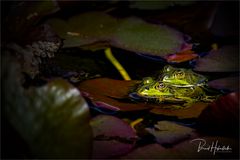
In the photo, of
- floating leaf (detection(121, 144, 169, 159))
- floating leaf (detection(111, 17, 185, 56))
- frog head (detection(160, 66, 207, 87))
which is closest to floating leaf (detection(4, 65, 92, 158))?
floating leaf (detection(121, 144, 169, 159))

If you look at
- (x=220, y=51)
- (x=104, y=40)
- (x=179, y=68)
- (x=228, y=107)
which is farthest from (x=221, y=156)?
(x=104, y=40)

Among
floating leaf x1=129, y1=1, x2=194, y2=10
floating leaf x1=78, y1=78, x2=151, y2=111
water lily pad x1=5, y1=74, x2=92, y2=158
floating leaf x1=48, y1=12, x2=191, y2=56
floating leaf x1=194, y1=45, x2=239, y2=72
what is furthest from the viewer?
floating leaf x1=129, y1=1, x2=194, y2=10

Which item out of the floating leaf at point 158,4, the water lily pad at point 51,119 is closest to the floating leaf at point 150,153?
the water lily pad at point 51,119

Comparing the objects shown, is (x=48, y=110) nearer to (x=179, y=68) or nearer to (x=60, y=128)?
(x=60, y=128)

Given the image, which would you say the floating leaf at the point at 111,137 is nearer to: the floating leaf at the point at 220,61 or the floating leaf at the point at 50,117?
the floating leaf at the point at 50,117

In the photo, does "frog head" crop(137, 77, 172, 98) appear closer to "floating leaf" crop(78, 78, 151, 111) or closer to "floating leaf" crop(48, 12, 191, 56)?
"floating leaf" crop(78, 78, 151, 111)
